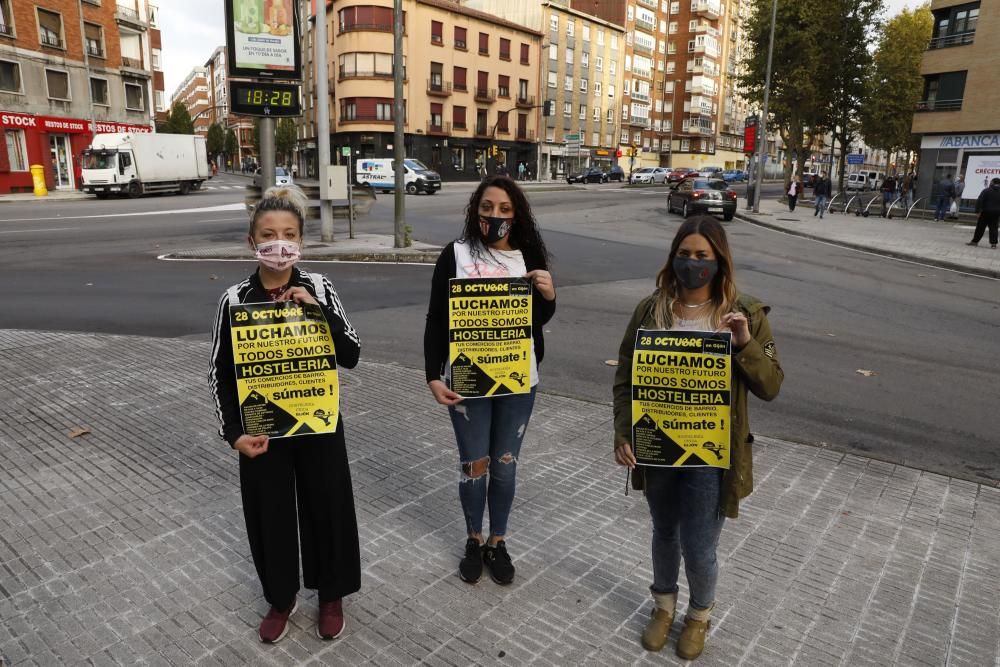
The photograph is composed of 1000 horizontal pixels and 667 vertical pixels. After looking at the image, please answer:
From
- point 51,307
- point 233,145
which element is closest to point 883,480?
point 51,307

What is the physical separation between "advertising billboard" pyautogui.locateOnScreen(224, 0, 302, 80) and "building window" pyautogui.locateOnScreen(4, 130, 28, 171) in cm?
2766

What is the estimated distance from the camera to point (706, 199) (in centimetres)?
2656

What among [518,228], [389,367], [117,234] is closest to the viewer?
[518,228]

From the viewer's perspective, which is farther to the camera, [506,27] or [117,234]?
[506,27]

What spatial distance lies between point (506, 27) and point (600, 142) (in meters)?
18.2

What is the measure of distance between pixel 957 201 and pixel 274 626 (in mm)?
33290

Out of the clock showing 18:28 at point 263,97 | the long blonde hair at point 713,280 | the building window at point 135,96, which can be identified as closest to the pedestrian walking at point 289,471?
the long blonde hair at point 713,280

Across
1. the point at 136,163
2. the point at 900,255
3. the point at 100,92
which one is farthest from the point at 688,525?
the point at 100,92

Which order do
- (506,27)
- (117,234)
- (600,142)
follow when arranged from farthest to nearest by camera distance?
(600,142) → (506,27) → (117,234)

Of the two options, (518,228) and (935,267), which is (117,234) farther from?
(935,267)

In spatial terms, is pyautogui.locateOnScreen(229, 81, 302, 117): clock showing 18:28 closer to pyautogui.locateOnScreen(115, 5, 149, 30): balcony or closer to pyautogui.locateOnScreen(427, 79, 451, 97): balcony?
pyautogui.locateOnScreen(115, 5, 149, 30): balcony

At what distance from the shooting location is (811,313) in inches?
396

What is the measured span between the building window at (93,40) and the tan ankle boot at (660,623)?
4796 cm

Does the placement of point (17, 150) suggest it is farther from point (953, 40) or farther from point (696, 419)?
point (953, 40)
